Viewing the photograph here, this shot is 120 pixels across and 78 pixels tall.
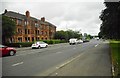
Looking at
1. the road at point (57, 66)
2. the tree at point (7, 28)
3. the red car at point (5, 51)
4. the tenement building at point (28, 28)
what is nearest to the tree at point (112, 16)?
the road at point (57, 66)

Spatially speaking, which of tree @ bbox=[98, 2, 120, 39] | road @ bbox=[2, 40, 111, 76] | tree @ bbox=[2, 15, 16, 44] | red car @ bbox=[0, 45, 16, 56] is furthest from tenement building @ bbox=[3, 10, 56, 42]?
road @ bbox=[2, 40, 111, 76]

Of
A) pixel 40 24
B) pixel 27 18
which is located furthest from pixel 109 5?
pixel 40 24

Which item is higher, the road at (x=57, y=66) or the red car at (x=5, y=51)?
the red car at (x=5, y=51)

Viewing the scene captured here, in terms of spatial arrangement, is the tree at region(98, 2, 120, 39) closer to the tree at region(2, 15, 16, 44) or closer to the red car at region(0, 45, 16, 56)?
the red car at region(0, 45, 16, 56)

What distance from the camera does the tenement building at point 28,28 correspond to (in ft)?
239

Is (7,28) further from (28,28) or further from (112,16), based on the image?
(28,28)

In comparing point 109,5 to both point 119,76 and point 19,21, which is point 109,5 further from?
point 19,21

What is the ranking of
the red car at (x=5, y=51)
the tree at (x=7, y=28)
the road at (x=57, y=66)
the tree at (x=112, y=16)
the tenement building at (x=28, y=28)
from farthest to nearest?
the tenement building at (x=28, y=28) → the tree at (x=7, y=28) → the tree at (x=112, y=16) → the red car at (x=5, y=51) → the road at (x=57, y=66)

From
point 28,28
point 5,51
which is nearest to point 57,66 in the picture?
point 5,51

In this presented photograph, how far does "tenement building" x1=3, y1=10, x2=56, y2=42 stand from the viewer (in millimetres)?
72794

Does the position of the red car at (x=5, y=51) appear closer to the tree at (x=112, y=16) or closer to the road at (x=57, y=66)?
the road at (x=57, y=66)

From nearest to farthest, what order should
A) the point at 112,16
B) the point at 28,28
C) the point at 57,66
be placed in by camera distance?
the point at 57,66, the point at 112,16, the point at 28,28

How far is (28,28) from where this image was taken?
81.8 m

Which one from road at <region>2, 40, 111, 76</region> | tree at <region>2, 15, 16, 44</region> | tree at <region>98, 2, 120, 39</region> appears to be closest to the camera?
road at <region>2, 40, 111, 76</region>
